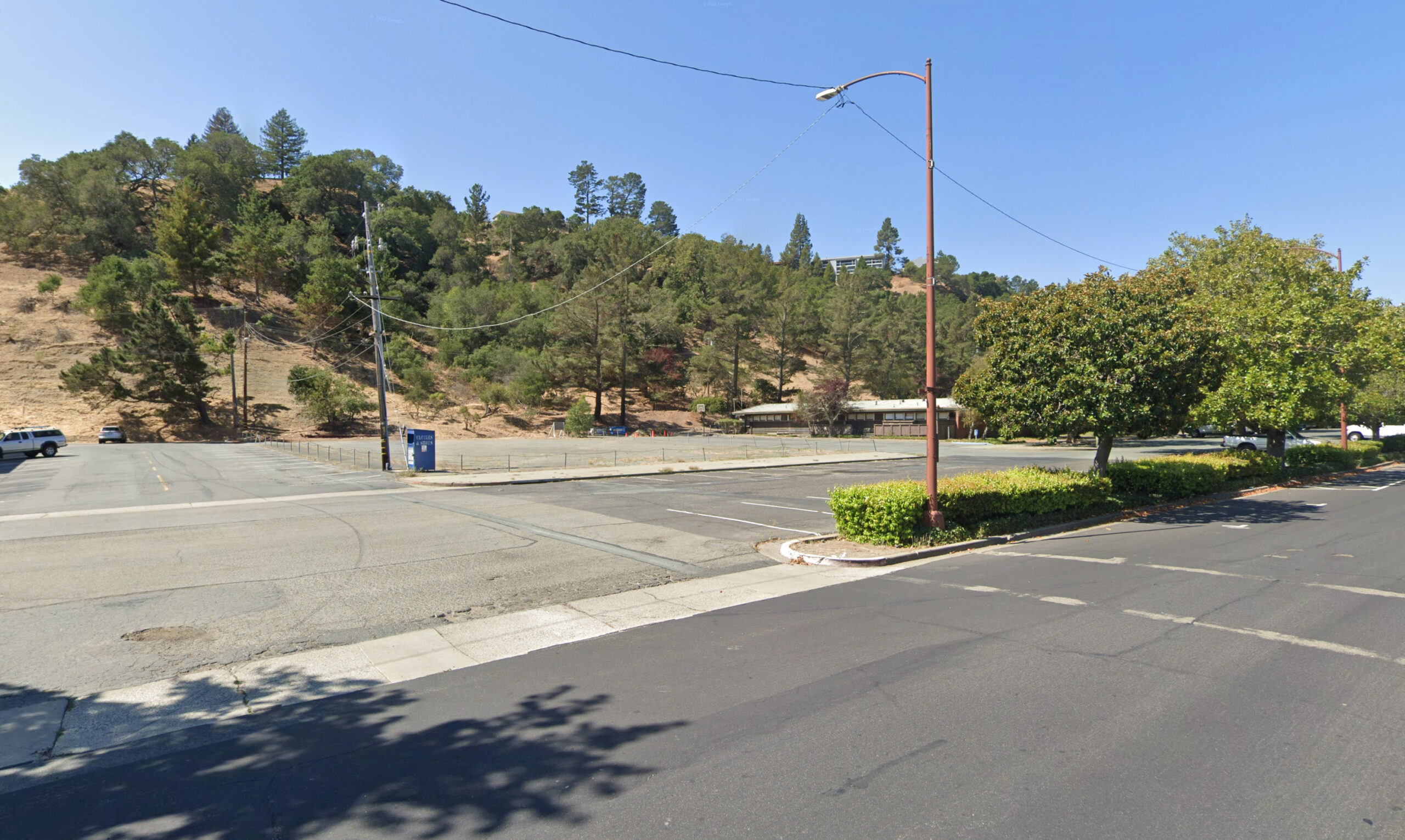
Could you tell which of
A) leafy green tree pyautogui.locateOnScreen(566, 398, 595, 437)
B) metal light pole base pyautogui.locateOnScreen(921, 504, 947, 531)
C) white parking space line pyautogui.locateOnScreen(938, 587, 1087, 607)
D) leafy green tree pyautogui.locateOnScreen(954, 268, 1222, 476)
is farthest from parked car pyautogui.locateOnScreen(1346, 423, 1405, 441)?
leafy green tree pyautogui.locateOnScreen(566, 398, 595, 437)

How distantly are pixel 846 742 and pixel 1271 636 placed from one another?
508cm

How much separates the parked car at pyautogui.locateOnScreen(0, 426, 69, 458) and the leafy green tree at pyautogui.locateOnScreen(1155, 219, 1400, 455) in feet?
188

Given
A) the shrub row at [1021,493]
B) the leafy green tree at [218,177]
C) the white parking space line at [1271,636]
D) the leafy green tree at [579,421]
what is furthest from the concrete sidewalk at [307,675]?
the leafy green tree at [218,177]

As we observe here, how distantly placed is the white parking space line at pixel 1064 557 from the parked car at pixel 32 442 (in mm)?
51452

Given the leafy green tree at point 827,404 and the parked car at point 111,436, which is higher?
the leafy green tree at point 827,404

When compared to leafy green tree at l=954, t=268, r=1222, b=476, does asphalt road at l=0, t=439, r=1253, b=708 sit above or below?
below

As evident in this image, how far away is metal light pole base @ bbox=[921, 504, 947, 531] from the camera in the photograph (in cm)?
1205

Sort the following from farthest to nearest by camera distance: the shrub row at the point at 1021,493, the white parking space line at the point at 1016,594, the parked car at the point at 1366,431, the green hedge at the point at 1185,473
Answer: the parked car at the point at 1366,431 → the green hedge at the point at 1185,473 → the shrub row at the point at 1021,493 → the white parking space line at the point at 1016,594

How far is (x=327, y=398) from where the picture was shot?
62.7 m

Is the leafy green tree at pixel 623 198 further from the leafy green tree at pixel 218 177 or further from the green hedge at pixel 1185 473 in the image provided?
the green hedge at pixel 1185 473

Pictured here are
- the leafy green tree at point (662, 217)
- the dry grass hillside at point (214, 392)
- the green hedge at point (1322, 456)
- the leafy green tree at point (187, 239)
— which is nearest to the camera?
the green hedge at point (1322, 456)

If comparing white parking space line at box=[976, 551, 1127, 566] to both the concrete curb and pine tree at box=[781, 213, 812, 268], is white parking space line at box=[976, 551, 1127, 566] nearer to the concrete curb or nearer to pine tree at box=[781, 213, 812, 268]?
the concrete curb

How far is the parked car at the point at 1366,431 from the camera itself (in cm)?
4606

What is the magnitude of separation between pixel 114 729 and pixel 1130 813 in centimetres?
675
